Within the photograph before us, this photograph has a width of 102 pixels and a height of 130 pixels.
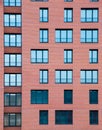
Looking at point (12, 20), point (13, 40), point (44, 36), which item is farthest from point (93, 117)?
point (12, 20)

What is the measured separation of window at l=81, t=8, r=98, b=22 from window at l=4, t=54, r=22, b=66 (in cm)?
899

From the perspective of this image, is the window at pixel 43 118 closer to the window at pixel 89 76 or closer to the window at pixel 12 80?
the window at pixel 12 80

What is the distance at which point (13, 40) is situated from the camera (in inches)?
1294

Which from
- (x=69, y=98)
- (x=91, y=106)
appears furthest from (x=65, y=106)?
(x=91, y=106)

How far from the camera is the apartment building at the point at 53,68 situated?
105 ft

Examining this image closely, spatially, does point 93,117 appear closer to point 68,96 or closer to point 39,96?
point 68,96

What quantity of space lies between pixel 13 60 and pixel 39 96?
537 centimetres

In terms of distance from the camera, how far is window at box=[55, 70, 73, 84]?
106 feet

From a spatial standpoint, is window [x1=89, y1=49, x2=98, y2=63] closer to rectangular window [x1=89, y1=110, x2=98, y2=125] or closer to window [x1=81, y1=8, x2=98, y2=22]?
window [x1=81, y1=8, x2=98, y2=22]

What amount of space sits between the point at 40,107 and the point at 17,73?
4927 mm

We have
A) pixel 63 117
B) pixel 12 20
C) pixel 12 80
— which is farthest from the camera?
pixel 12 20

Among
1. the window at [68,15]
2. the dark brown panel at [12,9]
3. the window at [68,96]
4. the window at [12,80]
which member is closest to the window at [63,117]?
the window at [68,96]

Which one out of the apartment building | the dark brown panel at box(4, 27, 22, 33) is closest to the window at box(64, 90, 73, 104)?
the apartment building

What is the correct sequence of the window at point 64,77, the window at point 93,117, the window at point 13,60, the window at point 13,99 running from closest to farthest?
the window at point 93,117 < the window at point 64,77 < the window at point 13,99 < the window at point 13,60
